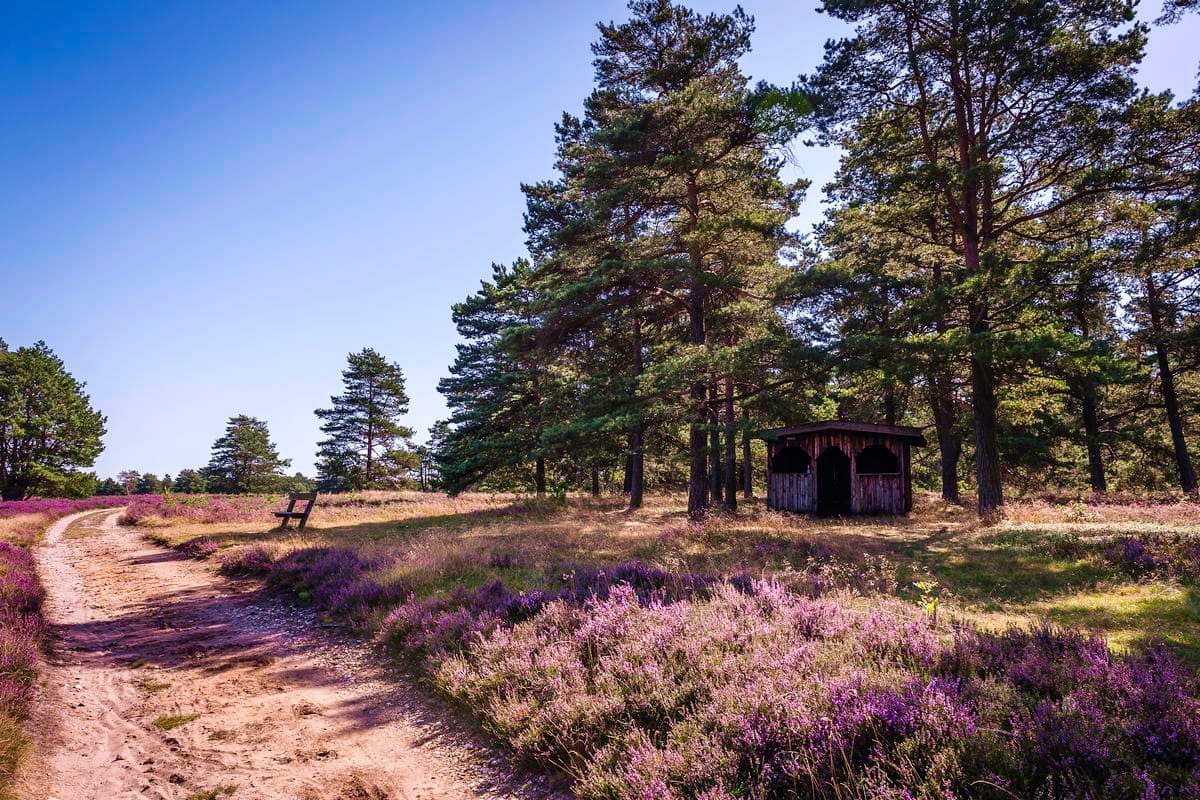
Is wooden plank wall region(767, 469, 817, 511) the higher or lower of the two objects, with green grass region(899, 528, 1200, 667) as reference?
higher

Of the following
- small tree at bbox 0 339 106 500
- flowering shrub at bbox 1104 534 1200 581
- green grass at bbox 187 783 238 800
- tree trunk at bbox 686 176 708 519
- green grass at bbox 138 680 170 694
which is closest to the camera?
green grass at bbox 187 783 238 800

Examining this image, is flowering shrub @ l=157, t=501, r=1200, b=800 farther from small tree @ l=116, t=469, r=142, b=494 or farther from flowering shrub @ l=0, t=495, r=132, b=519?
small tree @ l=116, t=469, r=142, b=494

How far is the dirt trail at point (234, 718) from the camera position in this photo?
4.16m

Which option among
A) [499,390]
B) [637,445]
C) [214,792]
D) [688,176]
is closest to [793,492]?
[637,445]

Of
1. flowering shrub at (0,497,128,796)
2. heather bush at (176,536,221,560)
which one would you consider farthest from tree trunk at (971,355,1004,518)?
heather bush at (176,536,221,560)

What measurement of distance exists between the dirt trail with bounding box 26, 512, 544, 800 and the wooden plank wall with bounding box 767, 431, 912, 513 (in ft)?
59.5

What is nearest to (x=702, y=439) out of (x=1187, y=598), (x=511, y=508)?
(x=511, y=508)

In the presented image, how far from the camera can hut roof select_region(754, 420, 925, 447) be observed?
19906mm

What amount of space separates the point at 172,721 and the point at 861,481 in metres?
21.7

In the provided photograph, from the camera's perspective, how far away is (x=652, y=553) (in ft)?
39.5

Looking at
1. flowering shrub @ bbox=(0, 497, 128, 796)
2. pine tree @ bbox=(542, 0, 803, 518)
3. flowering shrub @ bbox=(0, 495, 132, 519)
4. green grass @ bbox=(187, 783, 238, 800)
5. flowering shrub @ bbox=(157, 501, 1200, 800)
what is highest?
pine tree @ bbox=(542, 0, 803, 518)

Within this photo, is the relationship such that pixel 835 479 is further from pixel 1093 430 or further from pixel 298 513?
pixel 298 513

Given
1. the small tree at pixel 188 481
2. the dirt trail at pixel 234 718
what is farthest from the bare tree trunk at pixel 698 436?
the small tree at pixel 188 481

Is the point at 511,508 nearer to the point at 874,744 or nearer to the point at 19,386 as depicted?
the point at 874,744
